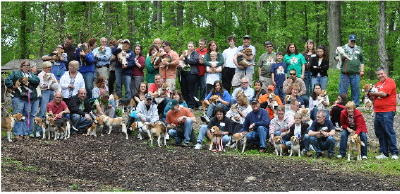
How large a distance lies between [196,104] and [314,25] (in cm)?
1598

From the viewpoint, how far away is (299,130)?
551 inches

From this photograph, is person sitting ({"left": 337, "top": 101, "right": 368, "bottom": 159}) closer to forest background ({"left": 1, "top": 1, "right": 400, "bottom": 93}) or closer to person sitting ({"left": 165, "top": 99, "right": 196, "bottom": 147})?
person sitting ({"left": 165, "top": 99, "right": 196, "bottom": 147})

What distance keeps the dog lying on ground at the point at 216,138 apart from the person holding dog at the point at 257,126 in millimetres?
624

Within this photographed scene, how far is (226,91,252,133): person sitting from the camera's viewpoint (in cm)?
1465

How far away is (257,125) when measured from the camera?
563 inches

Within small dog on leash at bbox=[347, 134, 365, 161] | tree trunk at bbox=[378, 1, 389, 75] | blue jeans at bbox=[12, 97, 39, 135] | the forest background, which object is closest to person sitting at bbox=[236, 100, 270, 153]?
small dog on leash at bbox=[347, 134, 365, 161]

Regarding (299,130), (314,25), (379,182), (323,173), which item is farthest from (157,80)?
(314,25)

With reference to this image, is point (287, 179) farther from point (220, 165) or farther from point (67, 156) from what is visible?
point (67, 156)

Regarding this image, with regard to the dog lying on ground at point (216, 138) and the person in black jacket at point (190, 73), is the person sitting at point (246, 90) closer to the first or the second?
the dog lying on ground at point (216, 138)

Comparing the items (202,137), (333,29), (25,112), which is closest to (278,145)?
(202,137)

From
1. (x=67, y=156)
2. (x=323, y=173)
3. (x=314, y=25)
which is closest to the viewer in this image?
(x=323, y=173)

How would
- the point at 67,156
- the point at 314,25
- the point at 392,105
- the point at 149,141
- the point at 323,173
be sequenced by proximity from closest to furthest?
the point at 323,173 → the point at 67,156 → the point at 392,105 → the point at 149,141 → the point at 314,25

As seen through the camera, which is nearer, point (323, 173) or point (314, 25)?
point (323, 173)

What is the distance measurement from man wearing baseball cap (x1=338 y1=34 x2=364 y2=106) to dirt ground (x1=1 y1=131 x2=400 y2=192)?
16.1 feet
